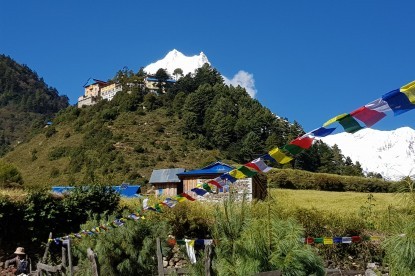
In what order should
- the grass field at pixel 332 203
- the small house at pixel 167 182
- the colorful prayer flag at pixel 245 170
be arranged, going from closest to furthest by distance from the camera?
the colorful prayer flag at pixel 245 170 < the grass field at pixel 332 203 < the small house at pixel 167 182

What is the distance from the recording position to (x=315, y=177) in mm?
38969

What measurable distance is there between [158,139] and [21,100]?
104m

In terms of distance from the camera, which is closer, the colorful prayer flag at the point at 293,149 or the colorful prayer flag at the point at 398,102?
the colorful prayer flag at the point at 398,102

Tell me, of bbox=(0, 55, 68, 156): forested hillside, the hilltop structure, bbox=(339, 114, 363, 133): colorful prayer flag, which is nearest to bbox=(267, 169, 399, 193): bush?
bbox=(339, 114, 363, 133): colorful prayer flag

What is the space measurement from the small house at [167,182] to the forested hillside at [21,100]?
9199 centimetres

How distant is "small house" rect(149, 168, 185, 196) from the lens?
31.6 m

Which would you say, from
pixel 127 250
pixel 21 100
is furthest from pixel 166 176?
pixel 21 100

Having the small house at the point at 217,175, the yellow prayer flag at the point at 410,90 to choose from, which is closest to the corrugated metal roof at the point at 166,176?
the small house at the point at 217,175

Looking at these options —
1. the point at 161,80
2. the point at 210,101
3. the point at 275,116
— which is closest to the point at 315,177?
the point at 275,116

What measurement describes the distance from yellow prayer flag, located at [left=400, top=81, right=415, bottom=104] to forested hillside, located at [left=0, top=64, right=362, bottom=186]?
153ft

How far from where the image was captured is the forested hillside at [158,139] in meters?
59.0

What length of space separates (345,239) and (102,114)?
7287 cm

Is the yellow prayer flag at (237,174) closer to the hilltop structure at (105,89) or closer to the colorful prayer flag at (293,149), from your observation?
the colorful prayer flag at (293,149)

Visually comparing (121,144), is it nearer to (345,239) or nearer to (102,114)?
(102,114)
